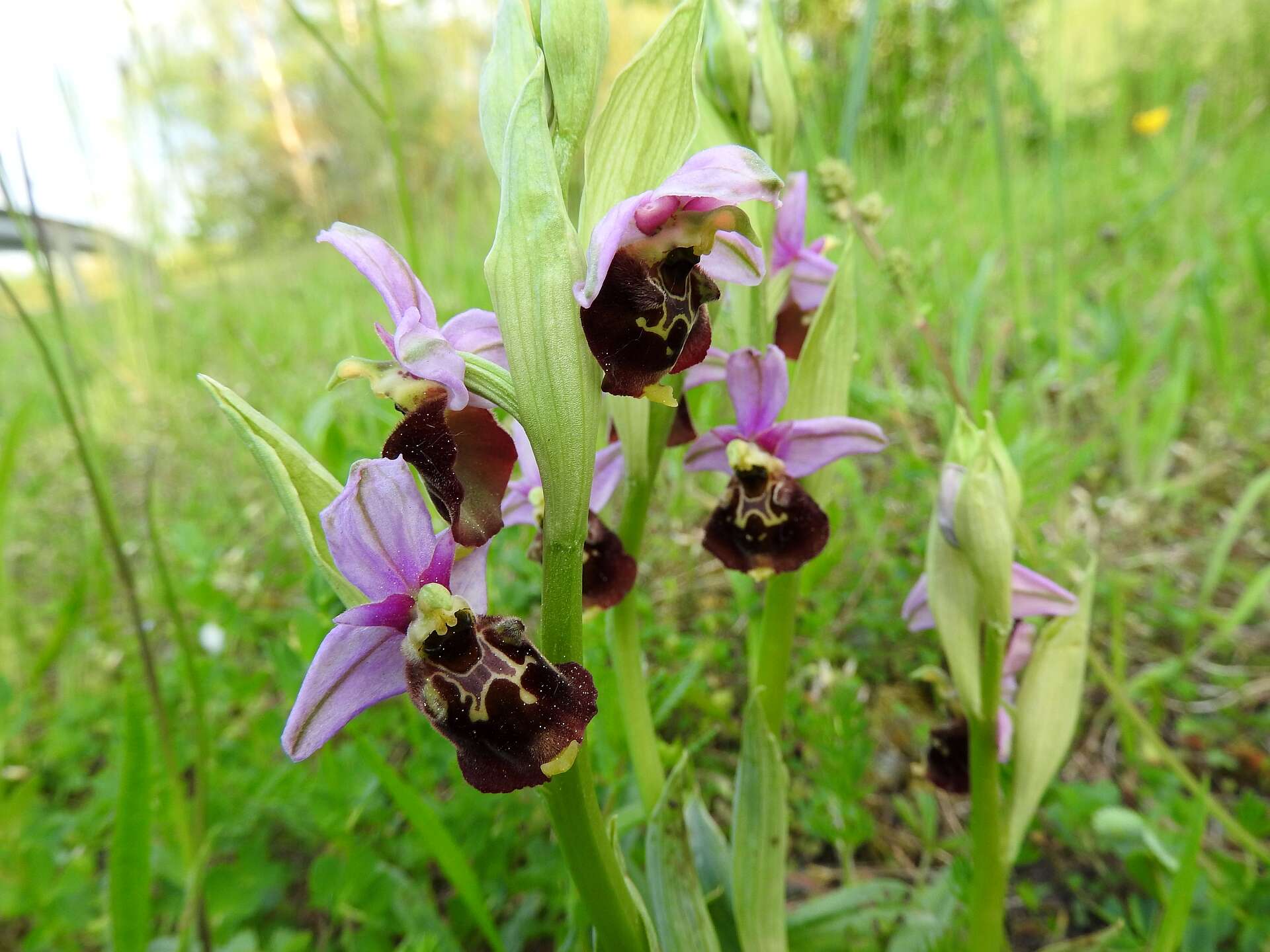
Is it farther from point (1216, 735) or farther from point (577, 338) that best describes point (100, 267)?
point (1216, 735)

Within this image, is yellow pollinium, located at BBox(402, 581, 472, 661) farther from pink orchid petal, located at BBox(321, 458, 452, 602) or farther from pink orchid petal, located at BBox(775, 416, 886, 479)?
pink orchid petal, located at BBox(775, 416, 886, 479)

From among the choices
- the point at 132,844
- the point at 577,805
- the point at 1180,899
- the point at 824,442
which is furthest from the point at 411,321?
the point at 1180,899

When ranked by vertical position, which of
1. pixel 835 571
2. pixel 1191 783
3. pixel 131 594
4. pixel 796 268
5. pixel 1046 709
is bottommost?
pixel 835 571

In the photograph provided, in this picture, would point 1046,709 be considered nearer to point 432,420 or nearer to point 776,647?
point 776,647

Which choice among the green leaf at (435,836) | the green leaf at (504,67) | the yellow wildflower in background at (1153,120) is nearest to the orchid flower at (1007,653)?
the green leaf at (435,836)

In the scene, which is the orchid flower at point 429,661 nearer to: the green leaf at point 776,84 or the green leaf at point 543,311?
the green leaf at point 543,311

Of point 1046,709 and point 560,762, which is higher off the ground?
point 560,762

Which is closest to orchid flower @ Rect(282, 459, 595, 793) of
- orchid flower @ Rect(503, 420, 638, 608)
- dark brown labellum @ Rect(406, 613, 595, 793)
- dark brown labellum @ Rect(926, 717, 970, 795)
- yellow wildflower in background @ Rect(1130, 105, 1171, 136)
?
dark brown labellum @ Rect(406, 613, 595, 793)
